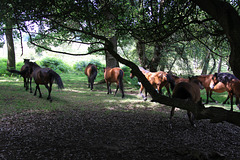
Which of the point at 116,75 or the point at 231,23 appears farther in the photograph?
the point at 116,75

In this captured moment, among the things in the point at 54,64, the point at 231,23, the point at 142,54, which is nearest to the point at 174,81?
the point at 231,23

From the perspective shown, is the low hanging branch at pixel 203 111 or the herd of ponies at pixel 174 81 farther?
the herd of ponies at pixel 174 81

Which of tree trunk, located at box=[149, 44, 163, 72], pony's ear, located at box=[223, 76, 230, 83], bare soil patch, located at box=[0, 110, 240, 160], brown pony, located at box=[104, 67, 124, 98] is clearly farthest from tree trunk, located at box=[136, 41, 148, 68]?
bare soil patch, located at box=[0, 110, 240, 160]

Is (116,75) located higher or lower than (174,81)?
higher

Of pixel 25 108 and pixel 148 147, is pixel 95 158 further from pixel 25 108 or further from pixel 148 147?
pixel 25 108

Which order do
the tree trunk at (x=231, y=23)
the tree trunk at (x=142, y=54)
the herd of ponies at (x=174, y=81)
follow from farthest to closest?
the tree trunk at (x=142, y=54) < the herd of ponies at (x=174, y=81) < the tree trunk at (x=231, y=23)

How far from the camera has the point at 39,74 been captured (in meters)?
7.69

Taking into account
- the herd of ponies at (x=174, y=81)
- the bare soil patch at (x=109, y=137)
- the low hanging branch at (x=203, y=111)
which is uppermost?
the herd of ponies at (x=174, y=81)

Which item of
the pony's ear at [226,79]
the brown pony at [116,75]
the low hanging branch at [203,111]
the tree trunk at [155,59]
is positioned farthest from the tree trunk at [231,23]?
the tree trunk at [155,59]

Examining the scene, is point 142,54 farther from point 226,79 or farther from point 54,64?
point 54,64

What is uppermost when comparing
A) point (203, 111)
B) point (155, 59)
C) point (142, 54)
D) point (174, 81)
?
point (142, 54)

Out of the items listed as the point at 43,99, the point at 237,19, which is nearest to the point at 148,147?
the point at 237,19

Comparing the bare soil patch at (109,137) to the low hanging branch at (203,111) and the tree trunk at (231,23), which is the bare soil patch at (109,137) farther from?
the tree trunk at (231,23)

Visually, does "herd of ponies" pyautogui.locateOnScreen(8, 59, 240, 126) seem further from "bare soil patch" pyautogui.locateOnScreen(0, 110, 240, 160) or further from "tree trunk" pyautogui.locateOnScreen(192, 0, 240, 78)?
"tree trunk" pyautogui.locateOnScreen(192, 0, 240, 78)
